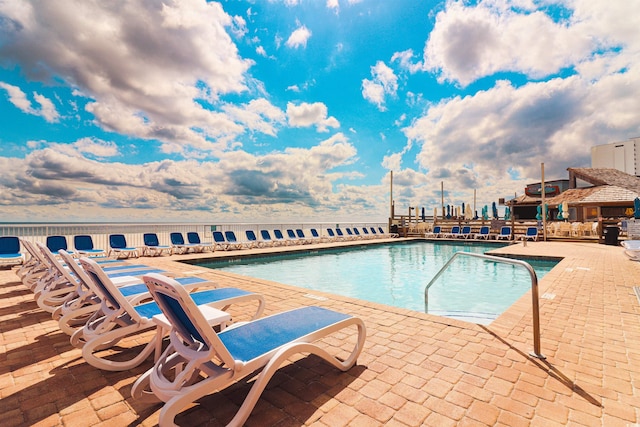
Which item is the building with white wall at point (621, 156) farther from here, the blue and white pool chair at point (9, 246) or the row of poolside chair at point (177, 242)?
the blue and white pool chair at point (9, 246)

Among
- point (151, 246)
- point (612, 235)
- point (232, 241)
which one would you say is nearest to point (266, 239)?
point (232, 241)

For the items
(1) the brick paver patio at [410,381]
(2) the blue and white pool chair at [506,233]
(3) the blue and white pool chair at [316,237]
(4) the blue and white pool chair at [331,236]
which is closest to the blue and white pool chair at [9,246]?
(1) the brick paver patio at [410,381]

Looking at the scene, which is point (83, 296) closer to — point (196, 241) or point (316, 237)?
point (196, 241)

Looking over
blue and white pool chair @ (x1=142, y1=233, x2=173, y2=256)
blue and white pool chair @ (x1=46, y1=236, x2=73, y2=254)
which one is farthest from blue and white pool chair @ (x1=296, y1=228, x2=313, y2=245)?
blue and white pool chair @ (x1=46, y1=236, x2=73, y2=254)

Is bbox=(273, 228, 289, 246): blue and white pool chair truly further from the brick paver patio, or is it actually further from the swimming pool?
the brick paver patio

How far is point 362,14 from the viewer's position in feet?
36.0

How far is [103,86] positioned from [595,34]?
1686 cm

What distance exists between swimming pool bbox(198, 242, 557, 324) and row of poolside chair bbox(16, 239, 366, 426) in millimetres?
3886

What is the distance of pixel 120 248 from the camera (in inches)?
388

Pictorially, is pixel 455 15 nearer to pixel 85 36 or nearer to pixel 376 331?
pixel 376 331

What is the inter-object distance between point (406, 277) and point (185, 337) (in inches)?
315

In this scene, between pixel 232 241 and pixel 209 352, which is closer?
pixel 209 352

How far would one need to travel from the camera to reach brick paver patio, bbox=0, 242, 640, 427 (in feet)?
5.99

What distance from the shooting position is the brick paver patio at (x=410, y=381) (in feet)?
5.99
